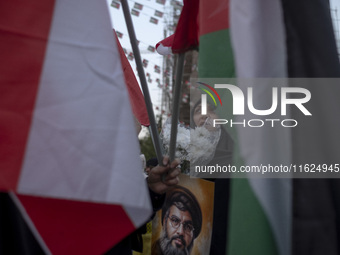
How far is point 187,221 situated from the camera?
258 centimetres

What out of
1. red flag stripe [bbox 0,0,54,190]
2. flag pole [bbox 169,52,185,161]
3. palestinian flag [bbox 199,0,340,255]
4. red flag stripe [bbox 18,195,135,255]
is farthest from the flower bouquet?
red flag stripe [bbox 0,0,54,190]

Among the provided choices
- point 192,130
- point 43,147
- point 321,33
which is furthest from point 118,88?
point 192,130

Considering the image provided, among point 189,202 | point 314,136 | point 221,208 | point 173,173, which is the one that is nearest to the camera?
point 314,136

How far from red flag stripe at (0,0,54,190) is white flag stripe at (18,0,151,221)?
0.02 m

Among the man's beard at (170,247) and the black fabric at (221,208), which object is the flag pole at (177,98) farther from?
the man's beard at (170,247)

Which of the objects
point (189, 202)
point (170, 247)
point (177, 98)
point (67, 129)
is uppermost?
point (177, 98)

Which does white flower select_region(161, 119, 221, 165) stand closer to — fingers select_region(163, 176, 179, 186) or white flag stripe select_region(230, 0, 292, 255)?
fingers select_region(163, 176, 179, 186)

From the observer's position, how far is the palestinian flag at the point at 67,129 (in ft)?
3.65

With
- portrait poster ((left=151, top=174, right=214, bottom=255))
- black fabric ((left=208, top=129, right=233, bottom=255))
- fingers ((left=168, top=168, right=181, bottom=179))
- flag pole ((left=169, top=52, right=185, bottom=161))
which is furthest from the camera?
portrait poster ((left=151, top=174, right=214, bottom=255))

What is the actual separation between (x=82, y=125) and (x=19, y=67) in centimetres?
25

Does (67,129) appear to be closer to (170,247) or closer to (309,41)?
(309,41)

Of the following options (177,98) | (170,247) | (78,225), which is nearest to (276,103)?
(177,98)

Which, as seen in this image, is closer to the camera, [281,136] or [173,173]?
[281,136]

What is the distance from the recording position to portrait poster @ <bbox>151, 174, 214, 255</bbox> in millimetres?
2484
